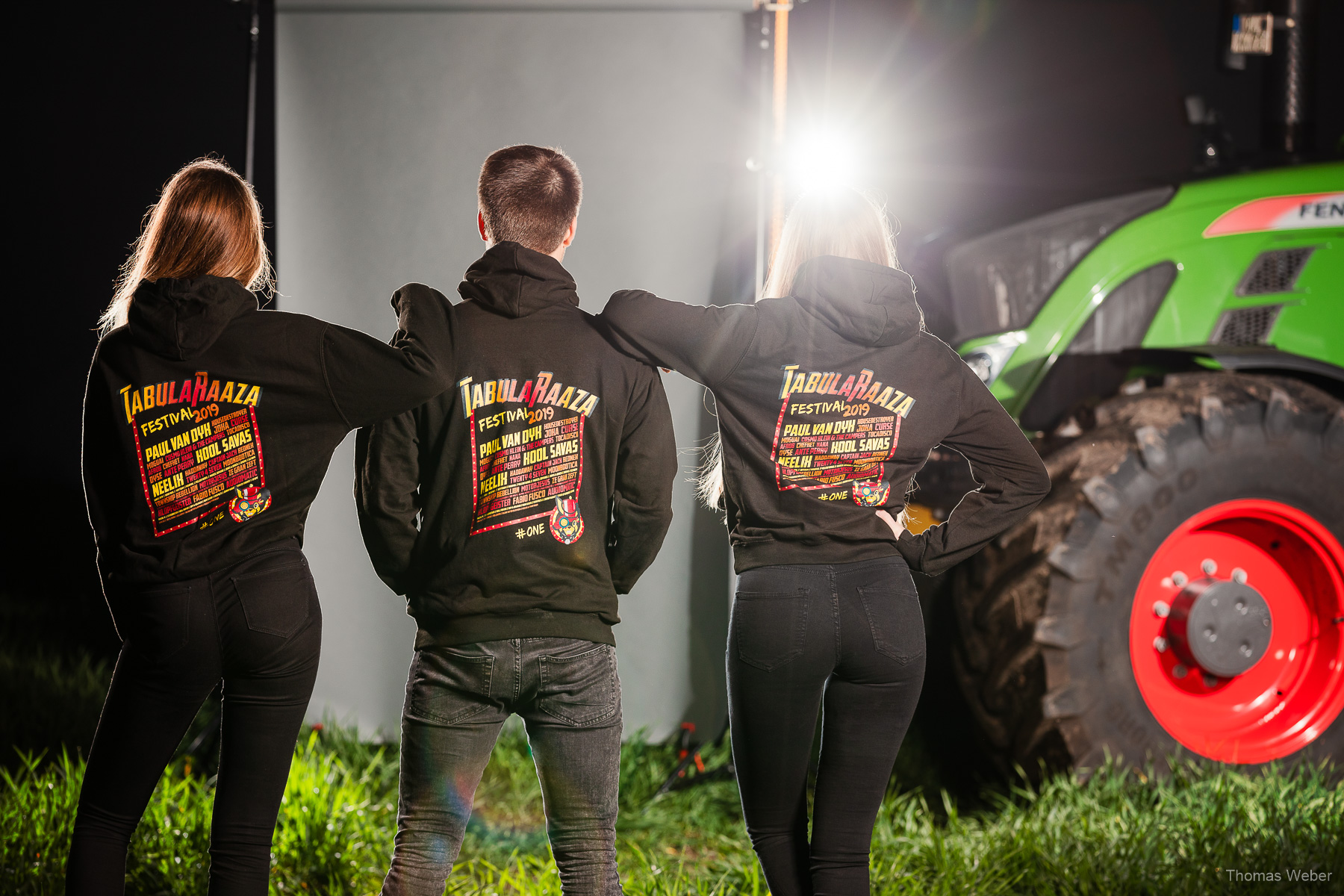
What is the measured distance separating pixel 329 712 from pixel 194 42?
9.40 ft

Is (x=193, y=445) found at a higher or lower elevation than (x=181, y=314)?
lower

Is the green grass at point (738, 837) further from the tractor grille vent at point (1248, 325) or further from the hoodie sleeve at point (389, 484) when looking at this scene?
the tractor grille vent at point (1248, 325)

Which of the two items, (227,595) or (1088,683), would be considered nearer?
(227,595)

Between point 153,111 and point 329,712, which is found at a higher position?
point 153,111

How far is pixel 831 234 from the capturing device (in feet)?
7.00

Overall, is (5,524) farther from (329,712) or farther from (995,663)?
(995,663)

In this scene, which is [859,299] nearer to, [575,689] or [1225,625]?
[575,689]

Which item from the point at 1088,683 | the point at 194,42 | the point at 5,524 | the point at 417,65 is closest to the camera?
the point at 1088,683

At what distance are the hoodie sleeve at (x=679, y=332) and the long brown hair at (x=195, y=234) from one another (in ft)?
2.43

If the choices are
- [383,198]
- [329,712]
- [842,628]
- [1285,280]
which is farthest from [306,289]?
[1285,280]

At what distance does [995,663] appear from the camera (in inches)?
119

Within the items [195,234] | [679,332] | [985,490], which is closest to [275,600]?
[195,234]

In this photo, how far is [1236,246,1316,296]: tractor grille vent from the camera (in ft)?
11.0

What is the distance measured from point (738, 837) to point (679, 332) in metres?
1.83
